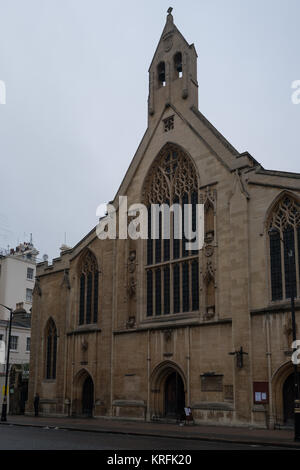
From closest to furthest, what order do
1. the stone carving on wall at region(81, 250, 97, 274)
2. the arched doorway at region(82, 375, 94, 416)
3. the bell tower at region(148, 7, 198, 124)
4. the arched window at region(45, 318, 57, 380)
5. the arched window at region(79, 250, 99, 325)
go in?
the bell tower at region(148, 7, 198, 124), the arched doorway at region(82, 375, 94, 416), the arched window at region(79, 250, 99, 325), the stone carving on wall at region(81, 250, 97, 274), the arched window at region(45, 318, 57, 380)

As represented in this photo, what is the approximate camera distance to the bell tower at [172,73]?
3622 cm

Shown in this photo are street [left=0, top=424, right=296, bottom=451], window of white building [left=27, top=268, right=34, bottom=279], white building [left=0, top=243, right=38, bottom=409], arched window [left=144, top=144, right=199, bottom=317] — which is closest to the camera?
street [left=0, top=424, right=296, bottom=451]

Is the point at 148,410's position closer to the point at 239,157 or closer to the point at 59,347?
the point at 59,347

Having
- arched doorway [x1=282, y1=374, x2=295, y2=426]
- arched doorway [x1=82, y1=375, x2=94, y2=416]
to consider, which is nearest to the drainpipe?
arched doorway [x1=282, y1=374, x2=295, y2=426]

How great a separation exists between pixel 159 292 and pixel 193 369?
577 centimetres

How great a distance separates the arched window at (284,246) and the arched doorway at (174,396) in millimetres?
8264

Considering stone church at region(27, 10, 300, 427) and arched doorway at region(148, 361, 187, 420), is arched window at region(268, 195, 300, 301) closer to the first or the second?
stone church at region(27, 10, 300, 427)

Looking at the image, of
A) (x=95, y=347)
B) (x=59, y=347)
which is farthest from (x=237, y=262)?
(x=59, y=347)

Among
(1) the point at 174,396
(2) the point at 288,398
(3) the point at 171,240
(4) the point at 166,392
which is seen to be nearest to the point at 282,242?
(2) the point at 288,398

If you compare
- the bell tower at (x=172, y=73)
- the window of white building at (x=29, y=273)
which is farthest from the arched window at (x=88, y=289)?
the window of white building at (x=29, y=273)

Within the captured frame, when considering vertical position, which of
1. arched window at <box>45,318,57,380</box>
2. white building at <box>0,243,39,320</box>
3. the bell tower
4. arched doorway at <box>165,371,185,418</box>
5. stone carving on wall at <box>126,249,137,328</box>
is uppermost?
the bell tower

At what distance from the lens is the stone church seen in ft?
90.3

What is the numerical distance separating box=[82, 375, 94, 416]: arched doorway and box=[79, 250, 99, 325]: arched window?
4.12m
